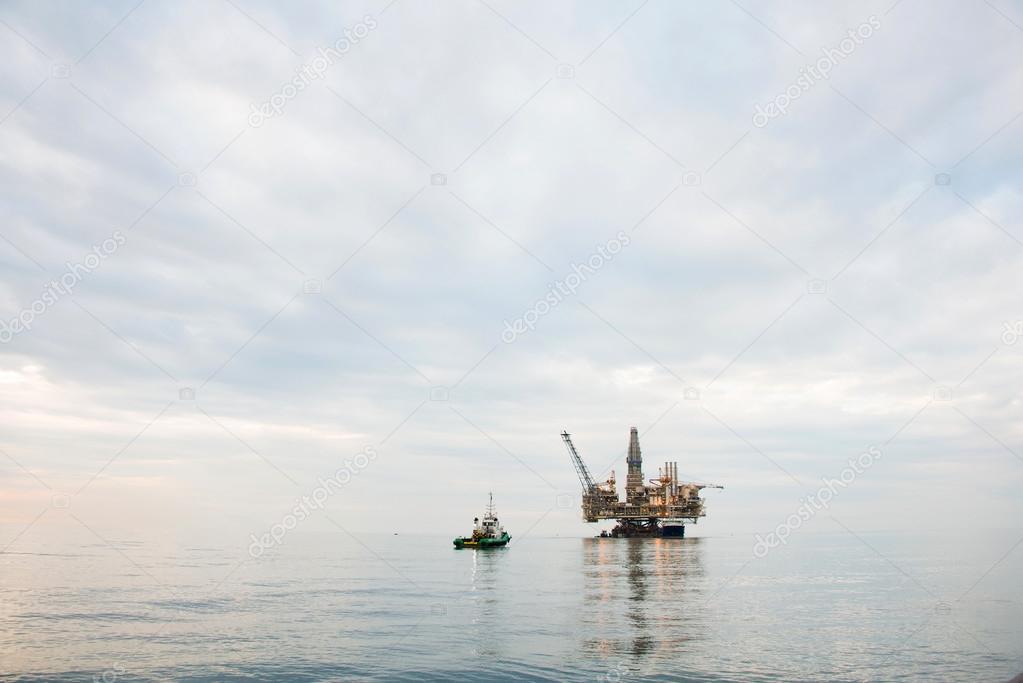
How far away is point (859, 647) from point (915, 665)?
5346mm

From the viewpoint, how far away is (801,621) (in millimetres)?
54938

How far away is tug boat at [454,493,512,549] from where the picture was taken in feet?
574

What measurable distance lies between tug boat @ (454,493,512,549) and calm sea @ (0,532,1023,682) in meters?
82.7

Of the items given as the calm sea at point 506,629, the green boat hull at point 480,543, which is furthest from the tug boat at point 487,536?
the calm sea at point 506,629

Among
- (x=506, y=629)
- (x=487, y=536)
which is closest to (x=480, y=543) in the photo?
(x=487, y=536)

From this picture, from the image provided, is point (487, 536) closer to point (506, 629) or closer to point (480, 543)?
point (480, 543)

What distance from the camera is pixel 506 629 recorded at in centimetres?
4972

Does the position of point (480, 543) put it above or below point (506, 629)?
below

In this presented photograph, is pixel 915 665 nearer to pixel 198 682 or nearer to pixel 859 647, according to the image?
pixel 859 647

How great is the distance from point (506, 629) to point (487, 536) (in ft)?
436

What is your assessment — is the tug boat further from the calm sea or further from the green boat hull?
the calm sea

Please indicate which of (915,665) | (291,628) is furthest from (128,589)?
(915,665)

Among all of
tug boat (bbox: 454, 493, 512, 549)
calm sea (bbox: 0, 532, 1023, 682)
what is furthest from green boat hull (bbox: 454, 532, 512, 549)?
calm sea (bbox: 0, 532, 1023, 682)

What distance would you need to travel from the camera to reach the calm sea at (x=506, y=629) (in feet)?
120
